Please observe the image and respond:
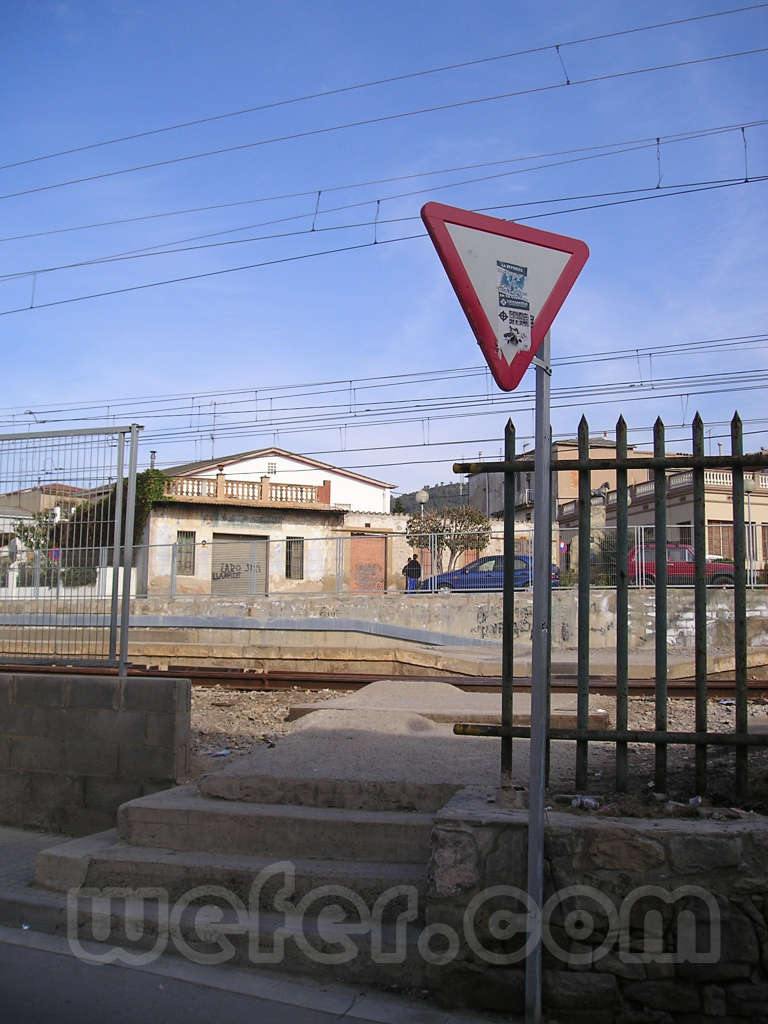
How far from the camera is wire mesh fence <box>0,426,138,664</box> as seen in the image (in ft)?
22.2

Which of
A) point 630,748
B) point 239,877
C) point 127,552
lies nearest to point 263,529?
point 127,552

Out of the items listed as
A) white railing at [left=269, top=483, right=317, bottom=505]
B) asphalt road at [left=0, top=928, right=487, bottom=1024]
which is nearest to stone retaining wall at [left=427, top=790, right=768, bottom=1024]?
asphalt road at [left=0, top=928, right=487, bottom=1024]

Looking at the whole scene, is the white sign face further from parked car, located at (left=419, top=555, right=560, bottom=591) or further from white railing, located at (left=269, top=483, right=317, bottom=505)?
white railing, located at (left=269, top=483, right=317, bottom=505)

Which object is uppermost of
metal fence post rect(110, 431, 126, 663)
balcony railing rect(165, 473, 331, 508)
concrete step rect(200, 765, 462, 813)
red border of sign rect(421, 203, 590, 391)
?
balcony railing rect(165, 473, 331, 508)

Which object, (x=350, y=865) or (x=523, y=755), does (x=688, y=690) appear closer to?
(x=523, y=755)

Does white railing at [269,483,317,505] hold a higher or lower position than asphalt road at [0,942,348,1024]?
higher

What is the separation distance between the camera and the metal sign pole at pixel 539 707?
347cm

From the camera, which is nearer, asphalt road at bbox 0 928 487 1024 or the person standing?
asphalt road at bbox 0 928 487 1024

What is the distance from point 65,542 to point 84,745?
1.72 metres

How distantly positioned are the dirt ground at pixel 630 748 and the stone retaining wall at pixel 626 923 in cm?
31

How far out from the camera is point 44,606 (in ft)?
23.4

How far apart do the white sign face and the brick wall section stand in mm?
3718

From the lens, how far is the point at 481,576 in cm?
2122

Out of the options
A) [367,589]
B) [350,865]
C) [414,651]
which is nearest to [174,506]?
[367,589]
